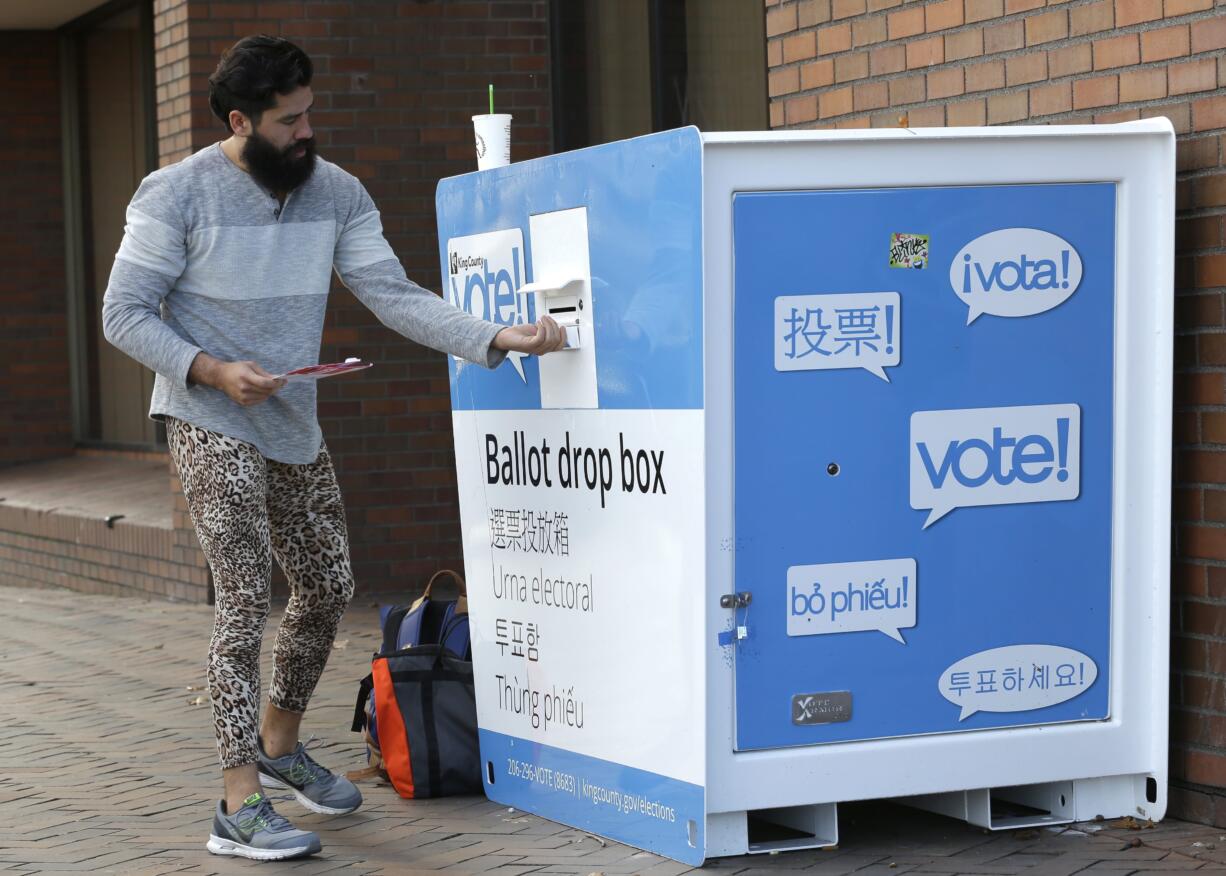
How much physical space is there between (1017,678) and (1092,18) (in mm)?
1707

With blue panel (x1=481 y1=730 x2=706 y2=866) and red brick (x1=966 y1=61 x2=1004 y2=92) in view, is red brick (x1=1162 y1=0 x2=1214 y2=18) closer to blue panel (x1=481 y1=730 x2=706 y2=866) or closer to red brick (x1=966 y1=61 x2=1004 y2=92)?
red brick (x1=966 y1=61 x2=1004 y2=92)

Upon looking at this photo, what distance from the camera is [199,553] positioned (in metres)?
9.15

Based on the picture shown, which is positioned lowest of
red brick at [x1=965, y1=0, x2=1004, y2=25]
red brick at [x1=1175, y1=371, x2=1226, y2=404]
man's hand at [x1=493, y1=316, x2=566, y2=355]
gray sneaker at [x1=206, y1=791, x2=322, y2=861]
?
gray sneaker at [x1=206, y1=791, x2=322, y2=861]

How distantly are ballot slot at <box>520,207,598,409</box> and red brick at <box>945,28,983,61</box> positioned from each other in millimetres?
1349

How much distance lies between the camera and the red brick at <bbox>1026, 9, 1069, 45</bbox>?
4.74m

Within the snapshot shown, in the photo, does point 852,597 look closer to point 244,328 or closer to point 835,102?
point 244,328

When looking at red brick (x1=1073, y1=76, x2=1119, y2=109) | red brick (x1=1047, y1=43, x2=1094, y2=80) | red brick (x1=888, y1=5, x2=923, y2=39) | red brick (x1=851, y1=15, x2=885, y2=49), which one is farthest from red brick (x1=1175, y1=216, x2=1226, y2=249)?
red brick (x1=851, y1=15, x2=885, y2=49)

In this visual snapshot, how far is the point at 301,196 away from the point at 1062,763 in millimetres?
2383

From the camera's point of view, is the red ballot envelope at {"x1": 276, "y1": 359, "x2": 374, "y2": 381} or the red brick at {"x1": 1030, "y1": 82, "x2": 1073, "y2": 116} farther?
the red brick at {"x1": 1030, "y1": 82, "x2": 1073, "y2": 116}

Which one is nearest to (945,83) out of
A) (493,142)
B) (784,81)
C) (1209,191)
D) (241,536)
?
(784,81)

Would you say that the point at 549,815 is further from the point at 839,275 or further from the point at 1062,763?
the point at 839,275

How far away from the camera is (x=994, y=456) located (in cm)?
427

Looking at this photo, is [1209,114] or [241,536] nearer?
[1209,114]

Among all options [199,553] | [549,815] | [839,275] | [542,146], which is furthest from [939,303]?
[199,553]
